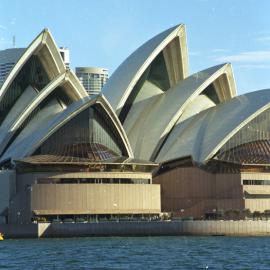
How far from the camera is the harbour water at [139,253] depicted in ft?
156

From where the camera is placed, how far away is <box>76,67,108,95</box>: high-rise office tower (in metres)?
175

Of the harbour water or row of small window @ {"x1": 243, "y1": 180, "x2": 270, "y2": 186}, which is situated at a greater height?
row of small window @ {"x1": 243, "y1": 180, "x2": 270, "y2": 186}

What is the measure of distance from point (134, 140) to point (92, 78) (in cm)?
8794

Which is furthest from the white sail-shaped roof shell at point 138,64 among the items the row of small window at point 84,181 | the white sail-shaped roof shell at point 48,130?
the row of small window at point 84,181

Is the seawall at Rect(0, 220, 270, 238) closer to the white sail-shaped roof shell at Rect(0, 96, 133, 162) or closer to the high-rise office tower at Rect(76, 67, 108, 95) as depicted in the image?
the white sail-shaped roof shell at Rect(0, 96, 133, 162)

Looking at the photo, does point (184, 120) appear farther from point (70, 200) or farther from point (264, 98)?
point (70, 200)

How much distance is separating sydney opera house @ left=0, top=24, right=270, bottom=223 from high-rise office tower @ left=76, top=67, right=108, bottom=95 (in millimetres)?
79637

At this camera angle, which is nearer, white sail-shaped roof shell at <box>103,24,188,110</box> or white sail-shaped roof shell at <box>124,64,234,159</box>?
white sail-shaped roof shell at <box>103,24,188,110</box>

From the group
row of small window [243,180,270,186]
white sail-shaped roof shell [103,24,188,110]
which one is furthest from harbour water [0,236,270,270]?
white sail-shaped roof shell [103,24,188,110]

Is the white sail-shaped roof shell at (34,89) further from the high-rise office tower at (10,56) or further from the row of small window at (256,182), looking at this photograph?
the row of small window at (256,182)

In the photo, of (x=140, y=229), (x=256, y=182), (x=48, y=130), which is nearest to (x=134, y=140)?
(x=48, y=130)

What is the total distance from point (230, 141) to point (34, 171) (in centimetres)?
1931

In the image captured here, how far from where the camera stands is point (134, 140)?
3602 inches

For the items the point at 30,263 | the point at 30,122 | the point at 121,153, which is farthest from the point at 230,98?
the point at 30,263
